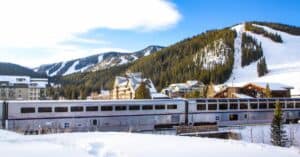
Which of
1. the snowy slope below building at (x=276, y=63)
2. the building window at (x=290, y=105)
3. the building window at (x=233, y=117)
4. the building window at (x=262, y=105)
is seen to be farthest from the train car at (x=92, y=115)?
the snowy slope below building at (x=276, y=63)

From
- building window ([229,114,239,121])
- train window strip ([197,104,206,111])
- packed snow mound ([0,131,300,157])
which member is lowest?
building window ([229,114,239,121])

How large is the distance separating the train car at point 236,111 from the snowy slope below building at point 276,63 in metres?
45.7

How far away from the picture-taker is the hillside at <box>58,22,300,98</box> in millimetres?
116062

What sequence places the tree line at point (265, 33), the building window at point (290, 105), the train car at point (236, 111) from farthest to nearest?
1. the tree line at point (265, 33)
2. the building window at point (290, 105)
3. the train car at point (236, 111)

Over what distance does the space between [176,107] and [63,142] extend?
24600mm

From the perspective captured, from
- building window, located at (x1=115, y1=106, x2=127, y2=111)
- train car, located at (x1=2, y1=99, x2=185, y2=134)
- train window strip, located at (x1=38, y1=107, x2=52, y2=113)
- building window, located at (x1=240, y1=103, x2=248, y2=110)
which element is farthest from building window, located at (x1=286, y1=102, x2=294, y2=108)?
train window strip, located at (x1=38, y1=107, x2=52, y2=113)

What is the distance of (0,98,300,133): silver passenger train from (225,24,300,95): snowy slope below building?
5101 cm

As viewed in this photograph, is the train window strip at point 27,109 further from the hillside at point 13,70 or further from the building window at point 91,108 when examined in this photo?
the hillside at point 13,70

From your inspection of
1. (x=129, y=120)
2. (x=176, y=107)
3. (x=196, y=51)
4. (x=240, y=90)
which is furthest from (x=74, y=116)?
(x=196, y=51)

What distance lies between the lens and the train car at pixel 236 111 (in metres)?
34.8

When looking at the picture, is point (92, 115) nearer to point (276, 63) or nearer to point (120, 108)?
point (120, 108)

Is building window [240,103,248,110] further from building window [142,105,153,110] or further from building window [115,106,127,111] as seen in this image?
building window [115,106,127,111]

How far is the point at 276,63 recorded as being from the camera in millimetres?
132250

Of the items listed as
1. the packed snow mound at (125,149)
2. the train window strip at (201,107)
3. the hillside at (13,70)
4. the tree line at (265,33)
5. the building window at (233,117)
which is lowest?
the building window at (233,117)
